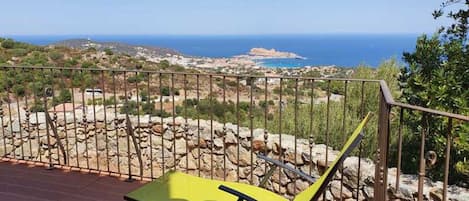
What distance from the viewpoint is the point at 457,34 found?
4.32m

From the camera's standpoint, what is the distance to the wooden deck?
3029 mm

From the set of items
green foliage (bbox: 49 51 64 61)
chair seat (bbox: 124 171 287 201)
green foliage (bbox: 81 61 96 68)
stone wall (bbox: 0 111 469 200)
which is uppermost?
green foliage (bbox: 49 51 64 61)

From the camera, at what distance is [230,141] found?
5.81 meters

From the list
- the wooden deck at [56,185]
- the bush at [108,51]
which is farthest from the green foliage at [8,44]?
the wooden deck at [56,185]

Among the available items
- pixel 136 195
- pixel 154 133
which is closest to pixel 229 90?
pixel 154 133

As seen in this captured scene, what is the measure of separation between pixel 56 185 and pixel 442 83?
391cm

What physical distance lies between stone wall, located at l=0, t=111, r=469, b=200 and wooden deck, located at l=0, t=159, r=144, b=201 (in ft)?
0.84

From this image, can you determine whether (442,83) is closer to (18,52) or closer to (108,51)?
(18,52)

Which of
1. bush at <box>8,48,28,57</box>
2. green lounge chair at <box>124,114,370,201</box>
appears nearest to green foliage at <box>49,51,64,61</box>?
bush at <box>8,48,28,57</box>

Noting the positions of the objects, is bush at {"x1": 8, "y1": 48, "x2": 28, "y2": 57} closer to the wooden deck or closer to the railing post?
the wooden deck

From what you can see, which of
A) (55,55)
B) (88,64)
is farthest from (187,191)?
(55,55)

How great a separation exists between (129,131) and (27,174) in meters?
1.11

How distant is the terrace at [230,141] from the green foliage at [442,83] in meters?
0.14
